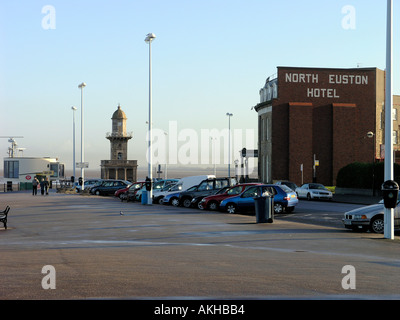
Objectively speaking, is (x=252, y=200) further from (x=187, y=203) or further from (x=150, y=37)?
(x=150, y=37)

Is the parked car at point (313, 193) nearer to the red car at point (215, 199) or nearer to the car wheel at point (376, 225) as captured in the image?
the red car at point (215, 199)

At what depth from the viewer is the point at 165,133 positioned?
94812 millimetres

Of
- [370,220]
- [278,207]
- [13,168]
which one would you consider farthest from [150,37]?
[13,168]

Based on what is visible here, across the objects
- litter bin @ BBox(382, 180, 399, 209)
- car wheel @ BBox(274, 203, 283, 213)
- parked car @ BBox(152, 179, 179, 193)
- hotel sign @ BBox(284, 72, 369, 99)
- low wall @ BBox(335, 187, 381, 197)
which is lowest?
low wall @ BBox(335, 187, 381, 197)

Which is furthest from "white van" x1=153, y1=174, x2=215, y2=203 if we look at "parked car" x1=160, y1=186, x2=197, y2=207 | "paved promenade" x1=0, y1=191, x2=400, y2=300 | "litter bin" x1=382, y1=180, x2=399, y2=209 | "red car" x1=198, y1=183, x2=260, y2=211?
"litter bin" x1=382, y1=180, x2=399, y2=209

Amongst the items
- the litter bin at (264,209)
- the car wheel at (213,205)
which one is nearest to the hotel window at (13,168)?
the car wheel at (213,205)

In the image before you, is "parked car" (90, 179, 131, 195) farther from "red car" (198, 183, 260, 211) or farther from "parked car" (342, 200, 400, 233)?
"parked car" (342, 200, 400, 233)

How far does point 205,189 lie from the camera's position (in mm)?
34219

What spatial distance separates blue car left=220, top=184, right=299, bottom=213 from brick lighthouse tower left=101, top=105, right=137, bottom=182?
96.8m

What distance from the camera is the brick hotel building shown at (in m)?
65.1

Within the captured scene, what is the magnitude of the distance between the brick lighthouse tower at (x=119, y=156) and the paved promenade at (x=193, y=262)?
10323 centimetres
